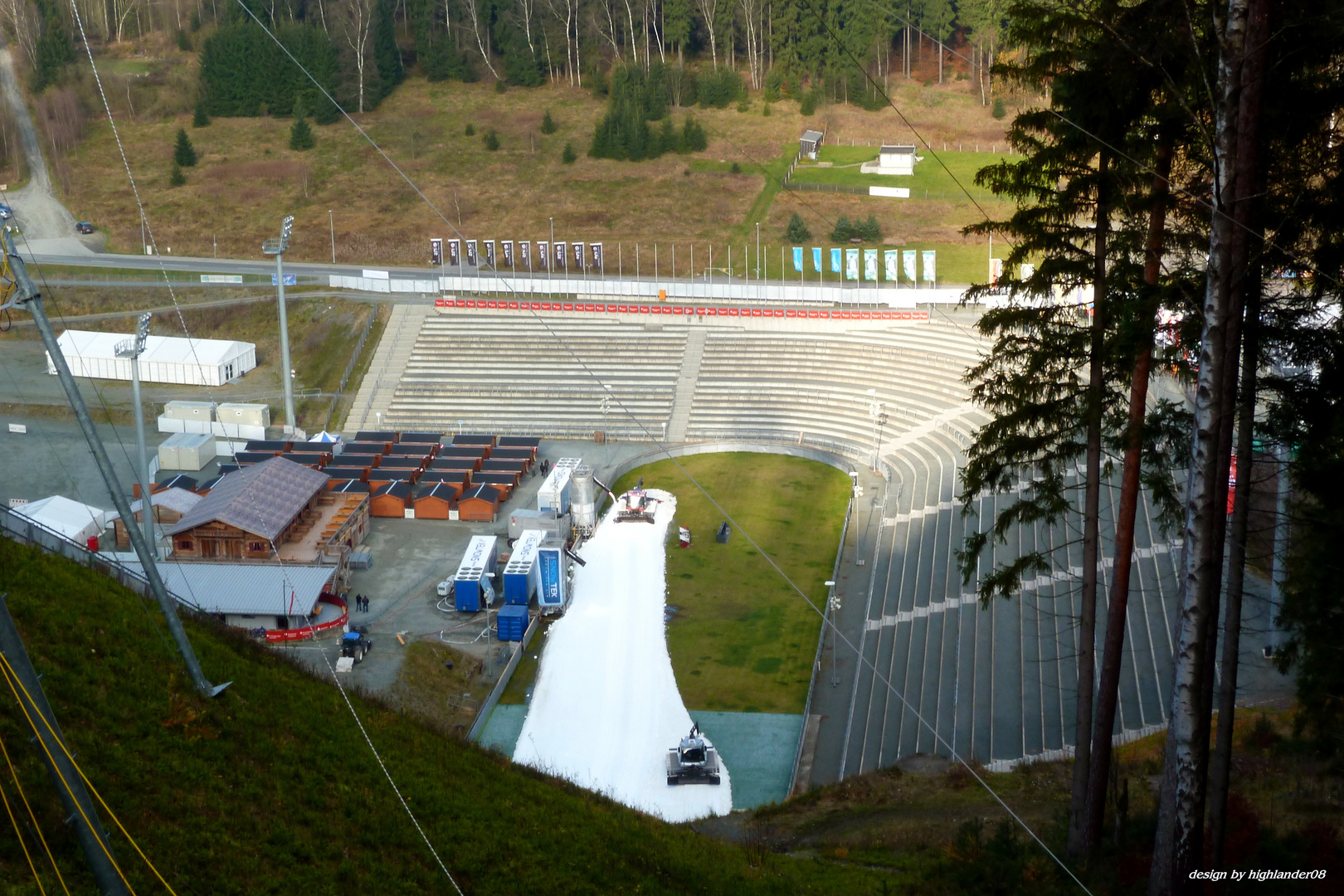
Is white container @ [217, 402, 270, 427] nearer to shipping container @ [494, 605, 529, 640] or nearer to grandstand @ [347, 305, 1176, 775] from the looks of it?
grandstand @ [347, 305, 1176, 775]

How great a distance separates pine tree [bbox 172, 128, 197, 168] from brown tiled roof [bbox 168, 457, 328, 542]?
44.1 metres

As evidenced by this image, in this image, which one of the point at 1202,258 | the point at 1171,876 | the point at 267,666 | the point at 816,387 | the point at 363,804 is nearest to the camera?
the point at 1171,876

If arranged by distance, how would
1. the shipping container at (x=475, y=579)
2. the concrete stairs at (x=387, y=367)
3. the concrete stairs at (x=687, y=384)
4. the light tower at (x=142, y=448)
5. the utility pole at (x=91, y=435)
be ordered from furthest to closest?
1. the concrete stairs at (x=387, y=367)
2. the concrete stairs at (x=687, y=384)
3. the light tower at (x=142, y=448)
4. the shipping container at (x=475, y=579)
5. the utility pole at (x=91, y=435)

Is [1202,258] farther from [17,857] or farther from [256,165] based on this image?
[256,165]

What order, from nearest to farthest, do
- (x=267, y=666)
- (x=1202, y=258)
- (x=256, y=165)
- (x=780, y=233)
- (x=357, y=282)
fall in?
1. (x=1202, y=258)
2. (x=267, y=666)
3. (x=357, y=282)
4. (x=780, y=233)
5. (x=256, y=165)

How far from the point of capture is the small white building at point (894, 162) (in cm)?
7369

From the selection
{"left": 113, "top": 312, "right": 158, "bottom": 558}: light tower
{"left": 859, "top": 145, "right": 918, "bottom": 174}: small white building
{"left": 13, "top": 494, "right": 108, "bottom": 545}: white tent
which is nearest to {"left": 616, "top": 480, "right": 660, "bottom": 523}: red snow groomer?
{"left": 113, "top": 312, "right": 158, "bottom": 558}: light tower

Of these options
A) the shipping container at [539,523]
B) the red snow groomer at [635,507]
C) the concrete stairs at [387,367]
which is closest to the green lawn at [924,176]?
the concrete stairs at [387,367]

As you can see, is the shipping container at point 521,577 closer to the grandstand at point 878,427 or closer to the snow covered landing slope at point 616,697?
the snow covered landing slope at point 616,697

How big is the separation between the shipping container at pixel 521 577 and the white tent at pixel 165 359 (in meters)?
23.5

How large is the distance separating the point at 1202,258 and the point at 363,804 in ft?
38.9

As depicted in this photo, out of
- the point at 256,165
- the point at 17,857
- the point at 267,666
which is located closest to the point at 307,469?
the point at 267,666

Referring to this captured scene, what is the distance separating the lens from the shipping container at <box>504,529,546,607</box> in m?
33.4

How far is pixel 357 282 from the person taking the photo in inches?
2327
